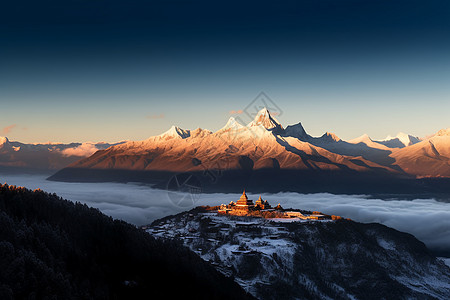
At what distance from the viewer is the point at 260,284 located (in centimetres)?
18075

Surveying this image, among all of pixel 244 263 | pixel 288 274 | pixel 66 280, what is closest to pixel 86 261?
pixel 66 280

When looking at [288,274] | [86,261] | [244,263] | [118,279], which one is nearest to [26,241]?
[86,261]

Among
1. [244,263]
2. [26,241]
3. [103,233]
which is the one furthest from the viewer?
[244,263]

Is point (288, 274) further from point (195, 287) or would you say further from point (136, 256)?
point (136, 256)

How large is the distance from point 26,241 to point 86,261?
18.0 m

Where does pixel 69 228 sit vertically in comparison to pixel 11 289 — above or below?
above

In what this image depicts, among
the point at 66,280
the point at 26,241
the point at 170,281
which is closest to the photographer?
the point at 66,280

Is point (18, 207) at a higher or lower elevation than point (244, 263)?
higher

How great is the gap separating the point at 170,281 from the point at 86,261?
85.1ft

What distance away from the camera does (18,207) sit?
6526 inches

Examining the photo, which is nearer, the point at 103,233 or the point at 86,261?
the point at 86,261

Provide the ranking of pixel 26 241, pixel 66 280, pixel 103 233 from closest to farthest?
pixel 66 280, pixel 26 241, pixel 103 233

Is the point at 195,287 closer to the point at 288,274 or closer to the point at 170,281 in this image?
the point at 170,281

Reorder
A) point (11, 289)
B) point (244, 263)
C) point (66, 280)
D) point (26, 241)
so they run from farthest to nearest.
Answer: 1. point (244, 263)
2. point (26, 241)
3. point (66, 280)
4. point (11, 289)
